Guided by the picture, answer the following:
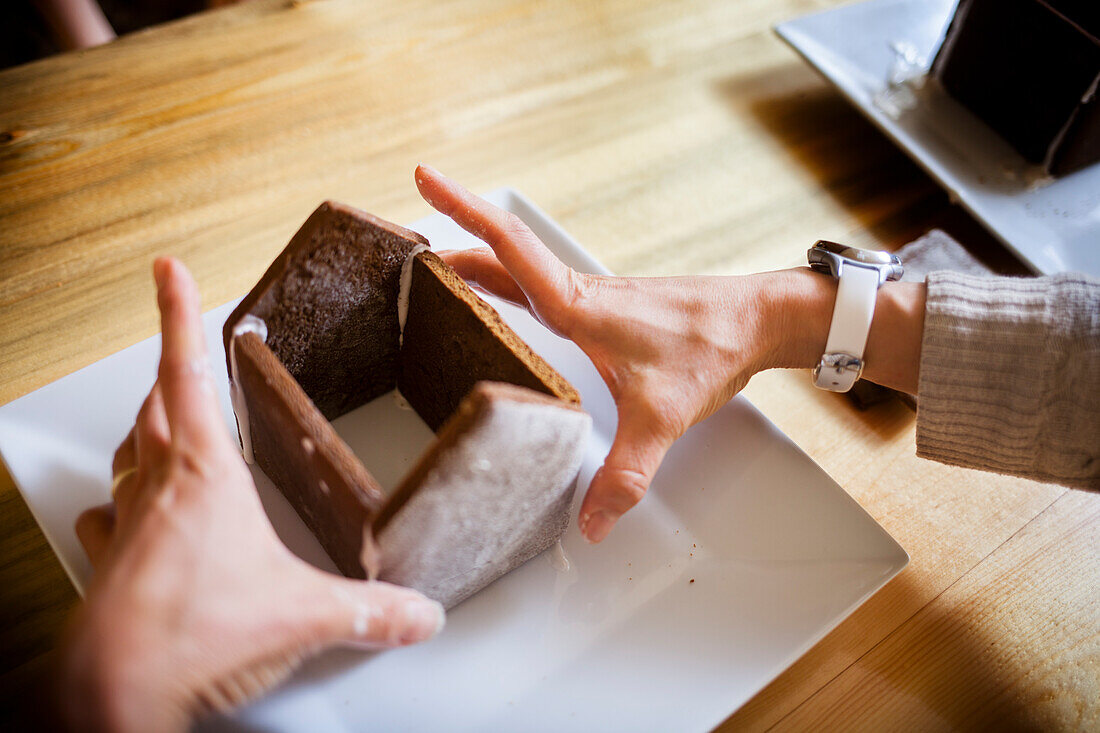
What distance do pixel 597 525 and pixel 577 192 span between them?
0.48m

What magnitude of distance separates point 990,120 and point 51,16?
1336 millimetres

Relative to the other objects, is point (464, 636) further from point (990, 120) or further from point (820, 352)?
point (990, 120)

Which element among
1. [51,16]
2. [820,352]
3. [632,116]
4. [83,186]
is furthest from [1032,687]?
[51,16]

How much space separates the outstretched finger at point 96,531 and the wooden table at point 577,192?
4.6 inches

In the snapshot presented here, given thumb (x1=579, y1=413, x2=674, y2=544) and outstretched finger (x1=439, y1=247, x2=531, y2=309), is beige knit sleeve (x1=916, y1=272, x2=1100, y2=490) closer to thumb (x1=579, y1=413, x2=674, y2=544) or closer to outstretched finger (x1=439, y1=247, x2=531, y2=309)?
thumb (x1=579, y1=413, x2=674, y2=544)

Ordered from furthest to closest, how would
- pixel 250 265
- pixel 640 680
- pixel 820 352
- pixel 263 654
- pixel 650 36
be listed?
1. pixel 650 36
2. pixel 250 265
3. pixel 820 352
4. pixel 640 680
5. pixel 263 654

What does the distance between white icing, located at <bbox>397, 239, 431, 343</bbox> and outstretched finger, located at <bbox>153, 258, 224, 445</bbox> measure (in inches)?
6.3

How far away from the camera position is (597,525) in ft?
1.75

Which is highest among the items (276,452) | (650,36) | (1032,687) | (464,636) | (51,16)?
(51,16)

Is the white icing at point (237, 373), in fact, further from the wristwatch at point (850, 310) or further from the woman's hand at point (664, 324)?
the wristwatch at point (850, 310)

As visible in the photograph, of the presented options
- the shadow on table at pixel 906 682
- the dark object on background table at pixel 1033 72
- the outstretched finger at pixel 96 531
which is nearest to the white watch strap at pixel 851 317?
the shadow on table at pixel 906 682

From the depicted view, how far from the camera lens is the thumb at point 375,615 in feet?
1.31

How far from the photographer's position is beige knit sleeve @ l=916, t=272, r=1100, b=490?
559mm

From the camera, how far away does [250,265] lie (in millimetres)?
777
